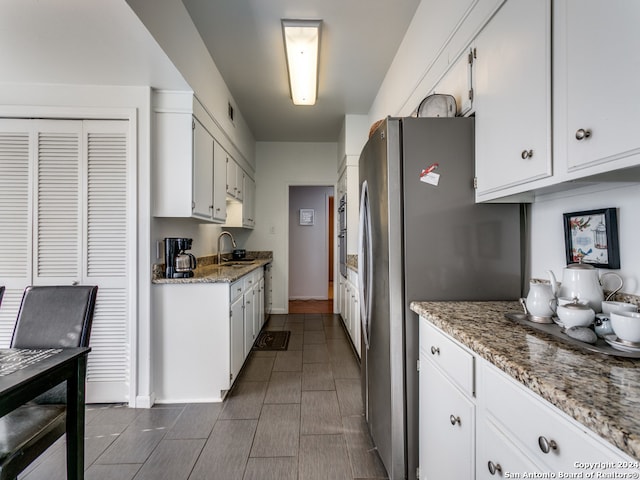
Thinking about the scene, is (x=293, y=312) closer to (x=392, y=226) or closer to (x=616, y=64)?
(x=392, y=226)

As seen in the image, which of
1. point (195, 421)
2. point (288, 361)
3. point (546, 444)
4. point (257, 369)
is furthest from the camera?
point (288, 361)

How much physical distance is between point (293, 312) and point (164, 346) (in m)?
2.99

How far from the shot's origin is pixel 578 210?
1.17 metres

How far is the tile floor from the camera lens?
159 cm

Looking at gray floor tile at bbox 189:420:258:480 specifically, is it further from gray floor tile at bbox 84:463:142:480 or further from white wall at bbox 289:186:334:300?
white wall at bbox 289:186:334:300

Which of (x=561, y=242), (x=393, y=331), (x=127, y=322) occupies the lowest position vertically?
(x=127, y=322)

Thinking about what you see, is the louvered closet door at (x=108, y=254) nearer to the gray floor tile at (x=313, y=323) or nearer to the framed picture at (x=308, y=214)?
the gray floor tile at (x=313, y=323)

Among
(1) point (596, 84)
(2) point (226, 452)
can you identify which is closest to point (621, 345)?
(1) point (596, 84)

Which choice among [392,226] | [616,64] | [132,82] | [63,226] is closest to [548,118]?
[616,64]

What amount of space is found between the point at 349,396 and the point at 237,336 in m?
1.05

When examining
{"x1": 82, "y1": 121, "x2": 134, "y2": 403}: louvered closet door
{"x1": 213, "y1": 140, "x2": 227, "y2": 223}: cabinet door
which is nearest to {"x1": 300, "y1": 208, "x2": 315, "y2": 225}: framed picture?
{"x1": 213, "y1": 140, "x2": 227, "y2": 223}: cabinet door

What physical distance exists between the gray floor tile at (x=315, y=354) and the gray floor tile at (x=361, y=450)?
3.40ft

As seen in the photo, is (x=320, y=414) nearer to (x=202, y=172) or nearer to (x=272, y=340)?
(x=272, y=340)

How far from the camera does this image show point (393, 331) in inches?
55.4
